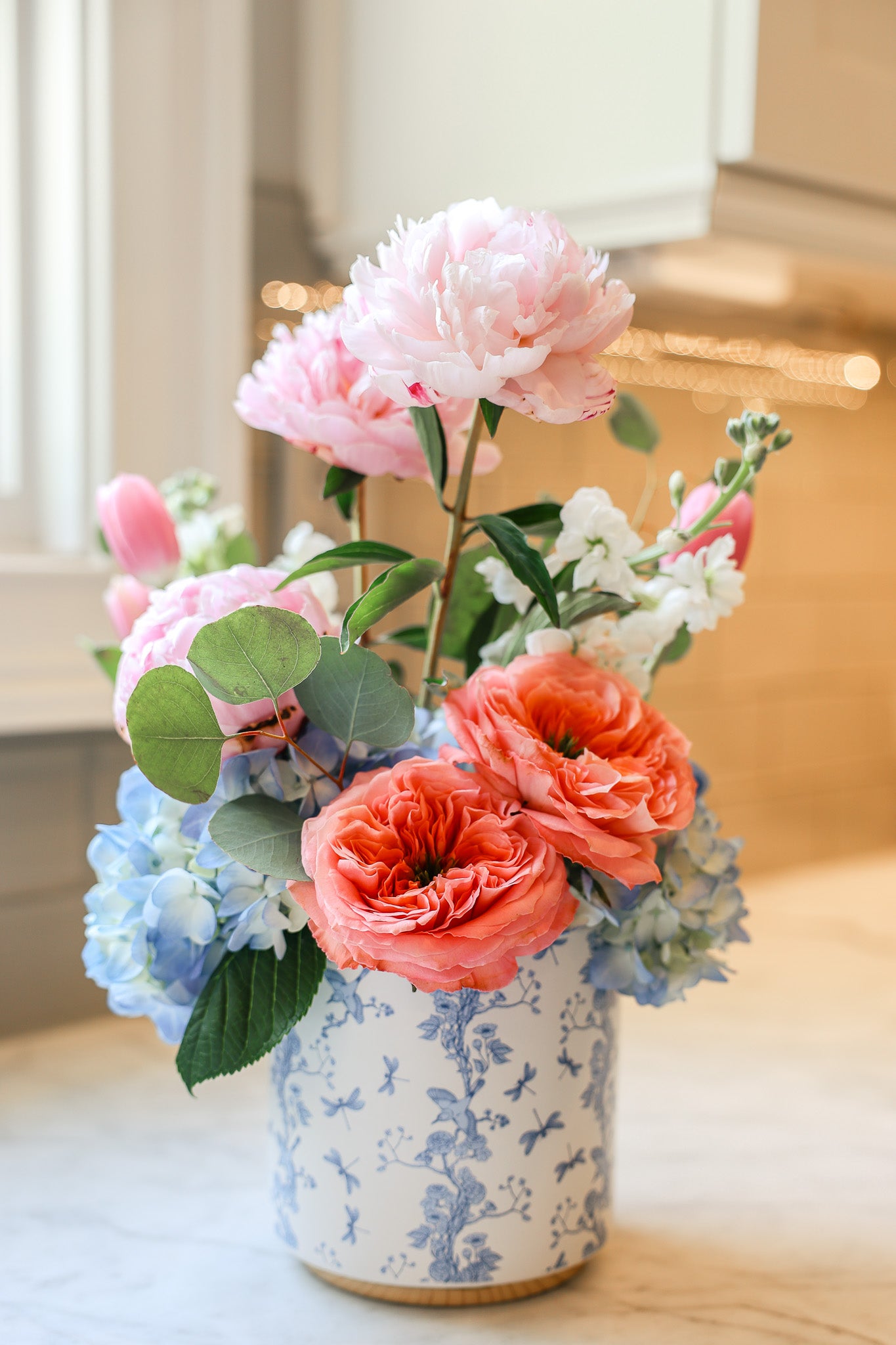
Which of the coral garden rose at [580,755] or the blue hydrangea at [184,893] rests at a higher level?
the coral garden rose at [580,755]

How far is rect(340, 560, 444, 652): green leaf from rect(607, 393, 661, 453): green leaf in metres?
0.18

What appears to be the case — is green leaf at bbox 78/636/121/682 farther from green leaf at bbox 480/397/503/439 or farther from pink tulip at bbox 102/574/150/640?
green leaf at bbox 480/397/503/439

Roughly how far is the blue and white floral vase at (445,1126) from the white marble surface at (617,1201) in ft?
0.12

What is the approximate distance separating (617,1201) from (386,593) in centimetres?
41

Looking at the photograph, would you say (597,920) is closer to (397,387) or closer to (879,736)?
(397,387)

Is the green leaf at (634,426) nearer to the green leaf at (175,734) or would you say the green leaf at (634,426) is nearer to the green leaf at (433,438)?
the green leaf at (433,438)

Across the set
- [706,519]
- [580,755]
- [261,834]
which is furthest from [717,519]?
[261,834]

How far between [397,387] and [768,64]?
479 mm

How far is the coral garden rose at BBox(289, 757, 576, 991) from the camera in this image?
1.52 ft

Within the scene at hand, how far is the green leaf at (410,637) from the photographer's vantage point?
649 mm

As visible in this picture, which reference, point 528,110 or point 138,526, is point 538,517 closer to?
point 138,526

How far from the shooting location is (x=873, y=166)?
2.94 feet


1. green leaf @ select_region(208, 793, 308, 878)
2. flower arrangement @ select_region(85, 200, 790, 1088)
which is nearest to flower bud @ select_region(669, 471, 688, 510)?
flower arrangement @ select_region(85, 200, 790, 1088)

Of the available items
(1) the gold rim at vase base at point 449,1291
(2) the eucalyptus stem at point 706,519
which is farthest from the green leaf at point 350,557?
(1) the gold rim at vase base at point 449,1291
